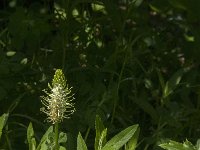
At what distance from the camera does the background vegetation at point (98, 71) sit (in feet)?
7.17

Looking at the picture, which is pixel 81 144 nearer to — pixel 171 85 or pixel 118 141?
pixel 118 141

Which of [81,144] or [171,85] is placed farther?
[171,85]

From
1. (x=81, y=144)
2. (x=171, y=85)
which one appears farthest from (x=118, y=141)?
(x=171, y=85)

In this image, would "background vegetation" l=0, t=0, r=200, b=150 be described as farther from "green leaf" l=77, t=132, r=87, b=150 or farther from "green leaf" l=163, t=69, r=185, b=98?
"green leaf" l=77, t=132, r=87, b=150

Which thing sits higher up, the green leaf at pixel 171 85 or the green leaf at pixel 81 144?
the green leaf at pixel 81 144

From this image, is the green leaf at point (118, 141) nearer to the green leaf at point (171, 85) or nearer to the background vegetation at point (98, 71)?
the background vegetation at point (98, 71)

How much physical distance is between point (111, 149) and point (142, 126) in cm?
111

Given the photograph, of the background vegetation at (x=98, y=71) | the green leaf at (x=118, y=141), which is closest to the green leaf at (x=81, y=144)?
the green leaf at (x=118, y=141)

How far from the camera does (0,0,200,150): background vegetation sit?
7.17 feet

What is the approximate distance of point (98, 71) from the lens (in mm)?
2396

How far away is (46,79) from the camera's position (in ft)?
7.65

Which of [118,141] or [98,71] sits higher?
[118,141]

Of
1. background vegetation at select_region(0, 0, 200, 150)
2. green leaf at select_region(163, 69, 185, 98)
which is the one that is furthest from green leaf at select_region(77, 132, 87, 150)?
green leaf at select_region(163, 69, 185, 98)

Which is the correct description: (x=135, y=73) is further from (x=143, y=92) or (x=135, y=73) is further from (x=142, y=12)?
(x=142, y=12)
